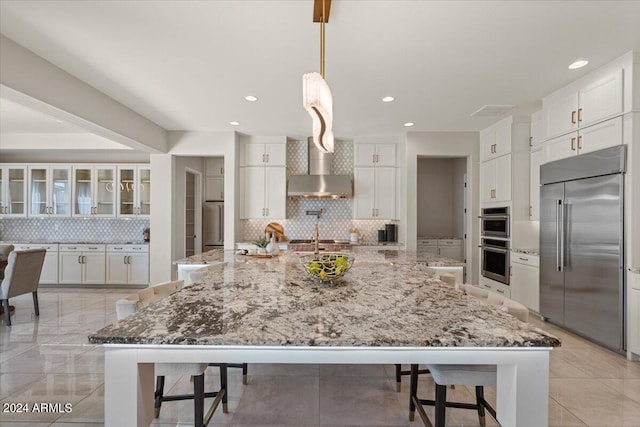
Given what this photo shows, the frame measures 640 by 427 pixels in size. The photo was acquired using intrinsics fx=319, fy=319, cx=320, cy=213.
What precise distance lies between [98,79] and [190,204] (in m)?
3.59

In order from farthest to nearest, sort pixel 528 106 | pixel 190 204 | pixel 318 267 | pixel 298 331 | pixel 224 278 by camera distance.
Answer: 1. pixel 190 204
2. pixel 528 106
3. pixel 224 278
4. pixel 318 267
5. pixel 298 331

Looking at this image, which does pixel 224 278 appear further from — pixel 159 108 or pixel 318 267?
pixel 159 108

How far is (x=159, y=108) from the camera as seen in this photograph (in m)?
4.23

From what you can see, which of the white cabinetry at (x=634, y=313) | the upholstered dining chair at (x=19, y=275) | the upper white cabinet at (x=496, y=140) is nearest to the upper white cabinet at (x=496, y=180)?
the upper white cabinet at (x=496, y=140)

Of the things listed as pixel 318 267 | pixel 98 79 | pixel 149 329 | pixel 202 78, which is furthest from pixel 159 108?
pixel 149 329

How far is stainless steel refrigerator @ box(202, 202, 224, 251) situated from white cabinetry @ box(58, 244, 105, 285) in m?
1.93

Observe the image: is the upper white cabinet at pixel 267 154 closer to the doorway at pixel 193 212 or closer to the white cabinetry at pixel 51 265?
the doorway at pixel 193 212

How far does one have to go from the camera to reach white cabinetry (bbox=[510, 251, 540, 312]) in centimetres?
395

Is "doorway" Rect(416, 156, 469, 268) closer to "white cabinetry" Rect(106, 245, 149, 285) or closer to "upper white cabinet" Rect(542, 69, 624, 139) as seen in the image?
"upper white cabinet" Rect(542, 69, 624, 139)

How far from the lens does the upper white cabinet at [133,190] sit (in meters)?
5.95

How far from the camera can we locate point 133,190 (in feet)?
19.6

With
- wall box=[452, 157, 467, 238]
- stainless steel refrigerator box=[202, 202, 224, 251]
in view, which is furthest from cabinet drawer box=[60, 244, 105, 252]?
wall box=[452, 157, 467, 238]

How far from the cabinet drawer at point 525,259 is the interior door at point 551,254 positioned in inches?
6.4

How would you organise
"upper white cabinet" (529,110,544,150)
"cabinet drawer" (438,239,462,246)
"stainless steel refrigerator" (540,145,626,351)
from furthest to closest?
"cabinet drawer" (438,239,462,246)
"upper white cabinet" (529,110,544,150)
"stainless steel refrigerator" (540,145,626,351)
